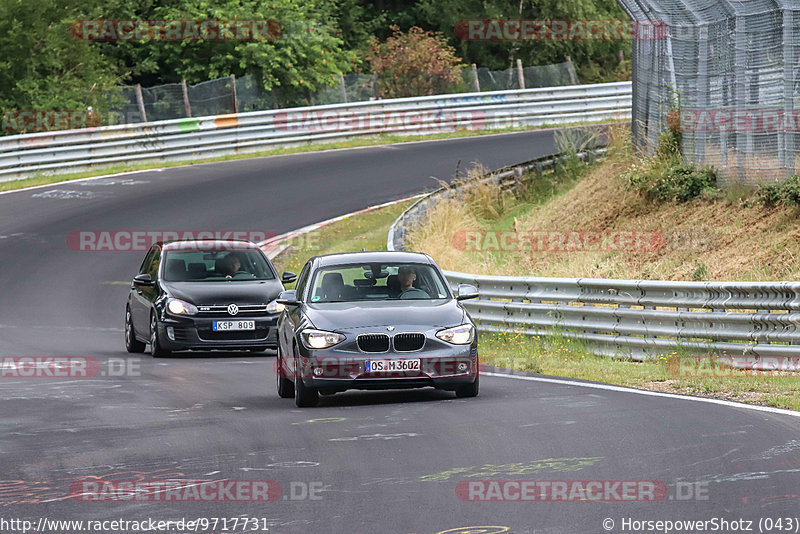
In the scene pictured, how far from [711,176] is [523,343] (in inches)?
239

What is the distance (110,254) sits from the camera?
28.9 metres

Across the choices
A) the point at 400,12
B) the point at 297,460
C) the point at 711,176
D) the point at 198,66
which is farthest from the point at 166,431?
the point at 400,12

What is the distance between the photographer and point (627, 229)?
23000mm

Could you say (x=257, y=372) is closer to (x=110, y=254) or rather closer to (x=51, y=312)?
(x=51, y=312)

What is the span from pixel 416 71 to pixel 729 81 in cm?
2576

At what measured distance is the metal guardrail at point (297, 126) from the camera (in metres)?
36.8

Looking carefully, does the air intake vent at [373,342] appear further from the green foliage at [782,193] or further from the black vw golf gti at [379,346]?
the green foliage at [782,193]

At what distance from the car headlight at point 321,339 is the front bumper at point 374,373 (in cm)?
6

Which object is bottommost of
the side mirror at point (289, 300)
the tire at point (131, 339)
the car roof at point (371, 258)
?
the tire at point (131, 339)

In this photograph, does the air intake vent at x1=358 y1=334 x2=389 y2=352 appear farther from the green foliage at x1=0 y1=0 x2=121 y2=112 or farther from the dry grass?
the green foliage at x1=0 y1=0 x2=121 y2=112

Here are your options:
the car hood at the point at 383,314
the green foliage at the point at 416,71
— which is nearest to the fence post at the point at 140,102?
the green foliage at the point at 416,71

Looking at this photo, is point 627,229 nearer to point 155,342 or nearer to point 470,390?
point 155,342

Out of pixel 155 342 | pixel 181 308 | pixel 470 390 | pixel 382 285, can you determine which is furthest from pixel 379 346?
pixel 155 342

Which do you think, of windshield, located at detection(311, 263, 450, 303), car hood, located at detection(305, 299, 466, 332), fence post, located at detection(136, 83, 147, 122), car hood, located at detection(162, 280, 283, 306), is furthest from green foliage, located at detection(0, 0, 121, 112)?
car hood, located at detection(305, 299, 466, 332)
